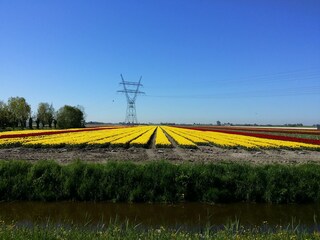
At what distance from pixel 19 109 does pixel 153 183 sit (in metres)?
Result: 87.8

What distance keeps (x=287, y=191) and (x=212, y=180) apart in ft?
11.3

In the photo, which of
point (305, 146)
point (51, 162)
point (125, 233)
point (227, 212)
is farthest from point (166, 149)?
point (125, 233)

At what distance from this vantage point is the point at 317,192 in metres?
16.5

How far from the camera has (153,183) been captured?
16.2m

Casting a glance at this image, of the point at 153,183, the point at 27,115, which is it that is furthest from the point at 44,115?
the point at 153,183

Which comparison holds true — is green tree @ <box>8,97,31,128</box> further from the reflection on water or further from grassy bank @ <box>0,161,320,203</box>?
the reflection on water

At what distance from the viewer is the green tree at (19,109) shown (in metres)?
93.9

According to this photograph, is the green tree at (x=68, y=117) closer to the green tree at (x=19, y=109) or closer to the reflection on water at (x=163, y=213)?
the green tree at (x=19, y=109)

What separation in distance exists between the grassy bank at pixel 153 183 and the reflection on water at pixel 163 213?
60 cm

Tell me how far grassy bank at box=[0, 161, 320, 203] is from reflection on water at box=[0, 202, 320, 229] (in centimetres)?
60

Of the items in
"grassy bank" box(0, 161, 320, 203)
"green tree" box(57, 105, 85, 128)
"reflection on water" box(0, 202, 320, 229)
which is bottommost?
"reflection on water" box(0, 202, 320, 229)

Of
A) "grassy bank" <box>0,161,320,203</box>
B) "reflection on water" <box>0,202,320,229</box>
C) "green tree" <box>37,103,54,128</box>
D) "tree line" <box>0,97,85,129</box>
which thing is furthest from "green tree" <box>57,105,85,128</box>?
"reflection on water" <box>0,202,320,229</box>

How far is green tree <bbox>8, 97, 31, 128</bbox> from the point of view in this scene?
93.9 metres

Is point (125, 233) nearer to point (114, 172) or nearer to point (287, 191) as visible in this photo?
point (114, 172)
